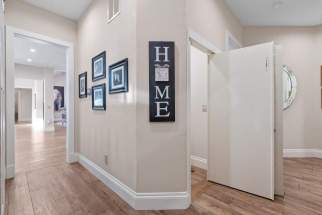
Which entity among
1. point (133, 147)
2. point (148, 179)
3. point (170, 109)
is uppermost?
point (170, 109)

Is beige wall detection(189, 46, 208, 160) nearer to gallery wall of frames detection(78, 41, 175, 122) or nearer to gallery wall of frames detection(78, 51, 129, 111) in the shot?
gallery wall of frames detection(78, 41, 175, 122)

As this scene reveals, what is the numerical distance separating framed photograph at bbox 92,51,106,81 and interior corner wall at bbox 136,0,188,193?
3.19 feet

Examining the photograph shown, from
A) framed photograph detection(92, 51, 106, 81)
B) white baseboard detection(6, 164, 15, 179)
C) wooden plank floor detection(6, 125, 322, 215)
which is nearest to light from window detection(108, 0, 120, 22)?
framed photograph detection(92, 51, 106, 81)

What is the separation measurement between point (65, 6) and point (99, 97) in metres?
1.83

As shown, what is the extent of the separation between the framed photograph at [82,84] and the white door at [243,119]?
224 centimetres

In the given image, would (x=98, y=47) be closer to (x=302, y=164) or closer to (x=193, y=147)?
(x=193, y=147)

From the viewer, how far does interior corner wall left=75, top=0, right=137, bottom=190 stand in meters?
2.15

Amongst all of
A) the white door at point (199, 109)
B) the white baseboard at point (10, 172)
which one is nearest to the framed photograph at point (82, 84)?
the white baseboard at point (10, 172)

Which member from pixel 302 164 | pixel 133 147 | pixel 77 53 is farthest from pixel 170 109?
pixel 302 164

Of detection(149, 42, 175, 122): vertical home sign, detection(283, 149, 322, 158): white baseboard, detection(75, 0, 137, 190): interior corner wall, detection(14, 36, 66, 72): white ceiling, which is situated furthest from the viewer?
detection(14, 36, 66, 72): white ceiling

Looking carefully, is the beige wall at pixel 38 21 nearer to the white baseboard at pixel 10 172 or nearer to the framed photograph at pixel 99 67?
the framed photograph at pixel 99 67

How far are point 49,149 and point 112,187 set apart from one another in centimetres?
314

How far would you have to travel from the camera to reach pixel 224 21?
10.5 feet

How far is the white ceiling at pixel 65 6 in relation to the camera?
318 centimetres
